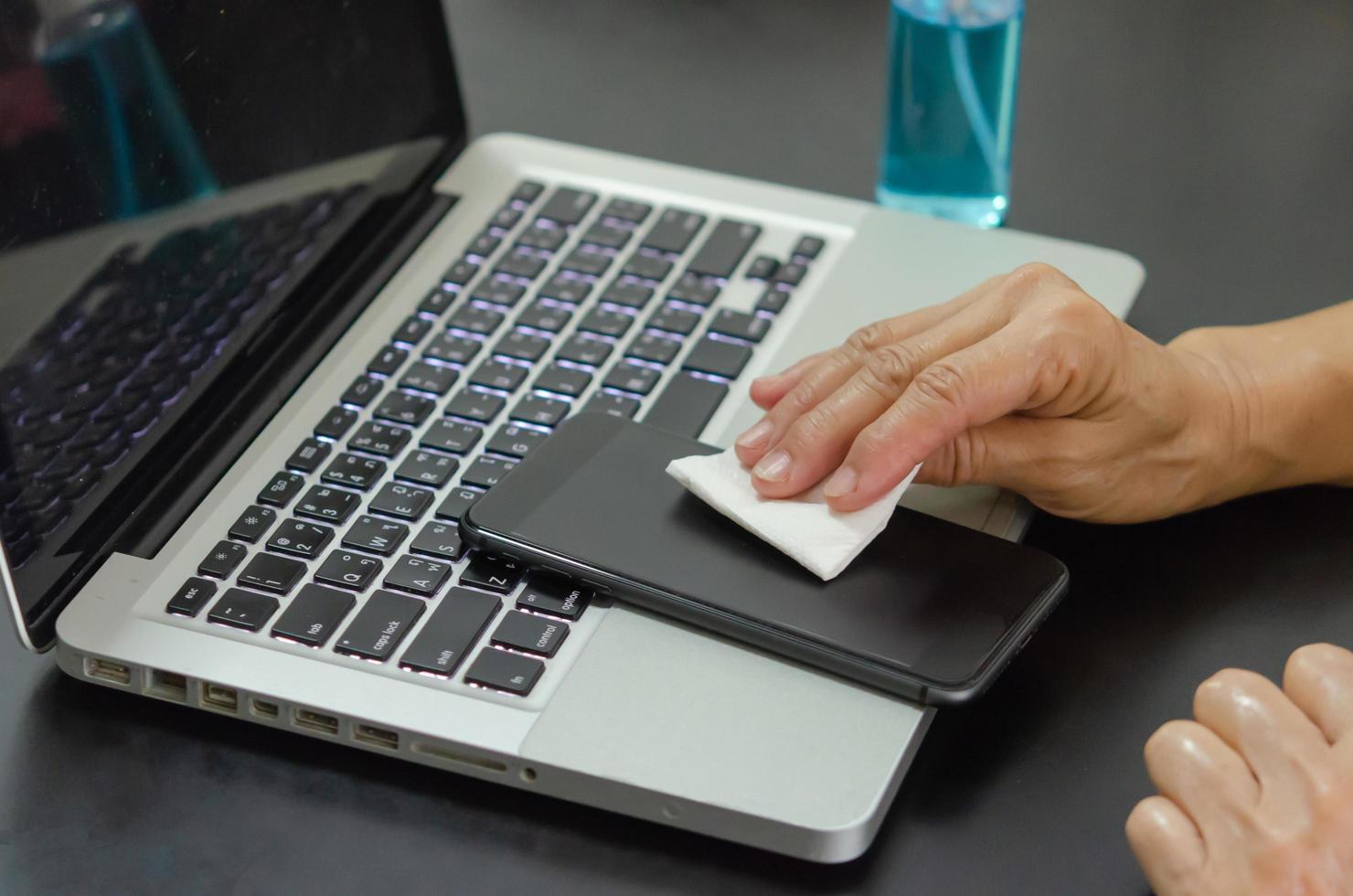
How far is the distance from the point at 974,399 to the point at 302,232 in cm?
45

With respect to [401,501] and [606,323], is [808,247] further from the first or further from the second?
[401,501]

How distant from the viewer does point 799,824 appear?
0.61m

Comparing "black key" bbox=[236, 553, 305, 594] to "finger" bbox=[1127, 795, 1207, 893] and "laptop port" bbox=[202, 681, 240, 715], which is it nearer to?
"laptop port" bbox=[202, 681, 240, 715]

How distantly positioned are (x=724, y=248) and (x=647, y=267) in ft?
0.17

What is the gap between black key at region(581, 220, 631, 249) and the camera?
0.98m

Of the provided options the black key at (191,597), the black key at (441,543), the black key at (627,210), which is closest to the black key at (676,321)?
the black key at (627,210)

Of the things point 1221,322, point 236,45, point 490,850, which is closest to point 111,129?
point 236,45

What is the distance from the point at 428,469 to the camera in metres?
0.81

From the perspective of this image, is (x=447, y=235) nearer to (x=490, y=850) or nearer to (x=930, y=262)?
(x=930, y=262)

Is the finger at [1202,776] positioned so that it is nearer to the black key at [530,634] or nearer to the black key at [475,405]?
Result: the black key at [530,634]

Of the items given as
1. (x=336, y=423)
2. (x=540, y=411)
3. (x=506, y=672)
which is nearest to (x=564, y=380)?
Result: (x=540, y=411)

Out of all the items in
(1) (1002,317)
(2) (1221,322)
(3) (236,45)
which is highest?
(3) (236,45)

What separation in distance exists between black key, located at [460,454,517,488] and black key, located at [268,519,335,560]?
79 millimetres

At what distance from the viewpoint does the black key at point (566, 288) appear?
937 millimetres
